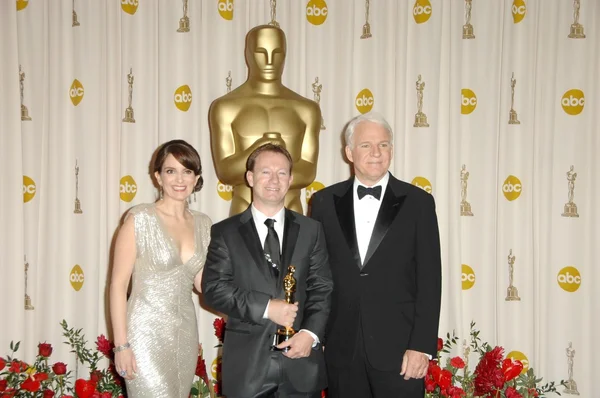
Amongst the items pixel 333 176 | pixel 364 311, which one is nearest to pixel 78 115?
pixel 333 176

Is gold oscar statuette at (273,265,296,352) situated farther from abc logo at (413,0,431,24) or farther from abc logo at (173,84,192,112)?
abc logo at (413,0,431,24)

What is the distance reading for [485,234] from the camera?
11.6 feet

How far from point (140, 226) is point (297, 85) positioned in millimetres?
1916

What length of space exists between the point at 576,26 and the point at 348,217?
2.40 m

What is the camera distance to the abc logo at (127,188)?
3.60 metres

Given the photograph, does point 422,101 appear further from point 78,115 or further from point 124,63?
point 78,115

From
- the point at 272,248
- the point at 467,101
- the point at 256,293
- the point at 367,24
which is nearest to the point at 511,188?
the point at 467,101

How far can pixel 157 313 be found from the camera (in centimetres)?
201

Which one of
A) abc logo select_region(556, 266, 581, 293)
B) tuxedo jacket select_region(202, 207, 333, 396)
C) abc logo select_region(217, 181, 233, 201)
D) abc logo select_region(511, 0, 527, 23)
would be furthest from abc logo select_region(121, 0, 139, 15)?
abc logo select_region(556, 266, 581, 293)

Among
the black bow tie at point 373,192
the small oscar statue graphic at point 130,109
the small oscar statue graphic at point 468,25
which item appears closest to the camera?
the black bow tie at point 373,192

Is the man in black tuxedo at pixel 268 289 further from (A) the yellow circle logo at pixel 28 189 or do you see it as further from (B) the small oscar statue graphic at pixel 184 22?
(A) the yellow circle logo at pixel 28 189

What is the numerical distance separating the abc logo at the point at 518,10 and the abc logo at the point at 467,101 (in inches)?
21.3

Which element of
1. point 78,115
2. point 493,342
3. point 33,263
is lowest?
point 493,342

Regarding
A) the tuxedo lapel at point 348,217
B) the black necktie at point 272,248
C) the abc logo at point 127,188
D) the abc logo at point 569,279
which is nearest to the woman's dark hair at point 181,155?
the black necktie at point 272,248
